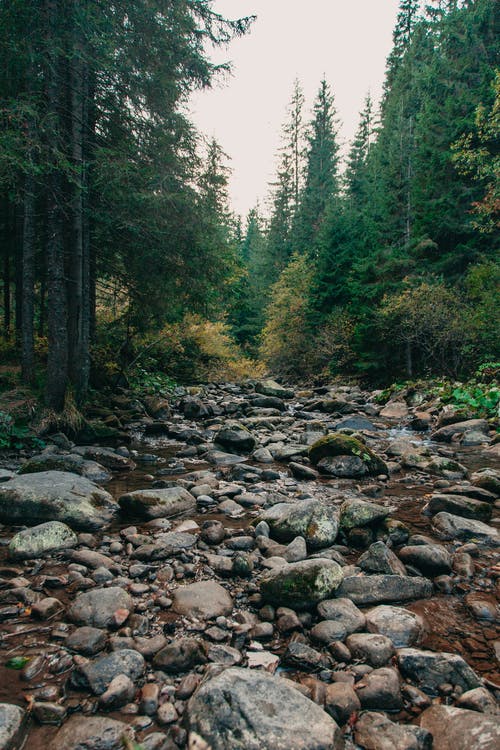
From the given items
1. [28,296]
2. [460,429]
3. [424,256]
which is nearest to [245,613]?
[460,429]

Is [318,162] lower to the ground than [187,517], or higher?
higher

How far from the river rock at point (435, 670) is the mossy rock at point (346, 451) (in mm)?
4077

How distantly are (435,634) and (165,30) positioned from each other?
39.2 ft

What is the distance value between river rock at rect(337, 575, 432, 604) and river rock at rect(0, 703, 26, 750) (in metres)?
2.06

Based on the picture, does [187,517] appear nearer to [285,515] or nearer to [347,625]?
[285,515]

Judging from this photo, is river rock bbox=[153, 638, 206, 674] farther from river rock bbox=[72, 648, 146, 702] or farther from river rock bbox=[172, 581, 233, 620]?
river rock bbox=[172, 581, 233, 620]

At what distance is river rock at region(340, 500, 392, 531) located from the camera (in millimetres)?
4215

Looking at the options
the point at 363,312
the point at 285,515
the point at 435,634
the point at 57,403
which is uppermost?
the point at 363,312

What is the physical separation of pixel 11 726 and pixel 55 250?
24.6 feet

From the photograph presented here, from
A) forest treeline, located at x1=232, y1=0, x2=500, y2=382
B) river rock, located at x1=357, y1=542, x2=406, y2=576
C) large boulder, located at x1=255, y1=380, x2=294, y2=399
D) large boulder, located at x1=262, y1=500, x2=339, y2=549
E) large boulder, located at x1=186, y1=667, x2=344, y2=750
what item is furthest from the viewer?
large boulder, located at x1=255, y1=380, x2=294, y2=399

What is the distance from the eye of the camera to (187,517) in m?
4.67

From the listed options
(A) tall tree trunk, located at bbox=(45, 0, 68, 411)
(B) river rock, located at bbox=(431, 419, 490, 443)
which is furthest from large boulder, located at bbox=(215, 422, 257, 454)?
(B) river rock, located at bbox=(431, 419, 490, 443)

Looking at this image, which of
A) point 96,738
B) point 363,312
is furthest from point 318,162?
point 96,738

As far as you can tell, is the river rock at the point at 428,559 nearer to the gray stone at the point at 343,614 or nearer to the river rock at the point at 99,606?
the gray stone at the point at 343,614
